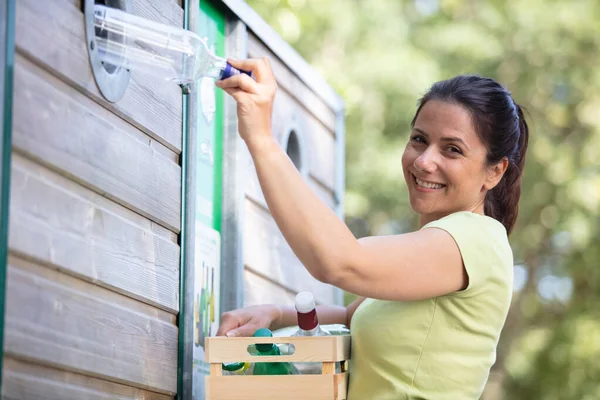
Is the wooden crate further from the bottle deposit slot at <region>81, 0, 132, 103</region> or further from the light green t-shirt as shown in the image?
the bottle deposit slot at <region>81, 0, 132, 103</region>

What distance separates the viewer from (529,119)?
964cm

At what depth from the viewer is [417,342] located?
87.4 inches

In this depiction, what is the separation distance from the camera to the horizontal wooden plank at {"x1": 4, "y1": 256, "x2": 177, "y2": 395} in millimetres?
1770

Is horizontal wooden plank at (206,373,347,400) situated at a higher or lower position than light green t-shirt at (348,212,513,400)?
lower

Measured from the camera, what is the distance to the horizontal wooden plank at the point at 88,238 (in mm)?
1801

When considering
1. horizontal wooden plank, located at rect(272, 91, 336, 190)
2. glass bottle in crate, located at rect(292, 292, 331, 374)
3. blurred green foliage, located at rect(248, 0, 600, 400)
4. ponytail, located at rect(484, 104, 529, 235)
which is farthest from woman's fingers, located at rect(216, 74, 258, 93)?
blurred green foliage, located at rect(248, 0, 600, 400)

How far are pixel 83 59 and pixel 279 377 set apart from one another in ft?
2.85

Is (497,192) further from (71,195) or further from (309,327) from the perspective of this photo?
(71,195)

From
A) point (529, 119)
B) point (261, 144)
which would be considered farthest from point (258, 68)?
point (529, 119)

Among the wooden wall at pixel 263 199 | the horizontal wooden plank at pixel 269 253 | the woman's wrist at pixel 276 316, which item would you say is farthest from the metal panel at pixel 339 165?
the woman's wrist at pixel 276 316

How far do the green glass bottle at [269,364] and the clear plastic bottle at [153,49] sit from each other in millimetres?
646

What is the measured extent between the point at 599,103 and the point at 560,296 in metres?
2.46

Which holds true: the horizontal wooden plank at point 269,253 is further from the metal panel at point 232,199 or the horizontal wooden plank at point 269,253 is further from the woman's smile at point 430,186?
the woman's smile at point 430,186

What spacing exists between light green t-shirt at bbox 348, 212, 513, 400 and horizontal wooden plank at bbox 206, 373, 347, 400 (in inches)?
4.4
